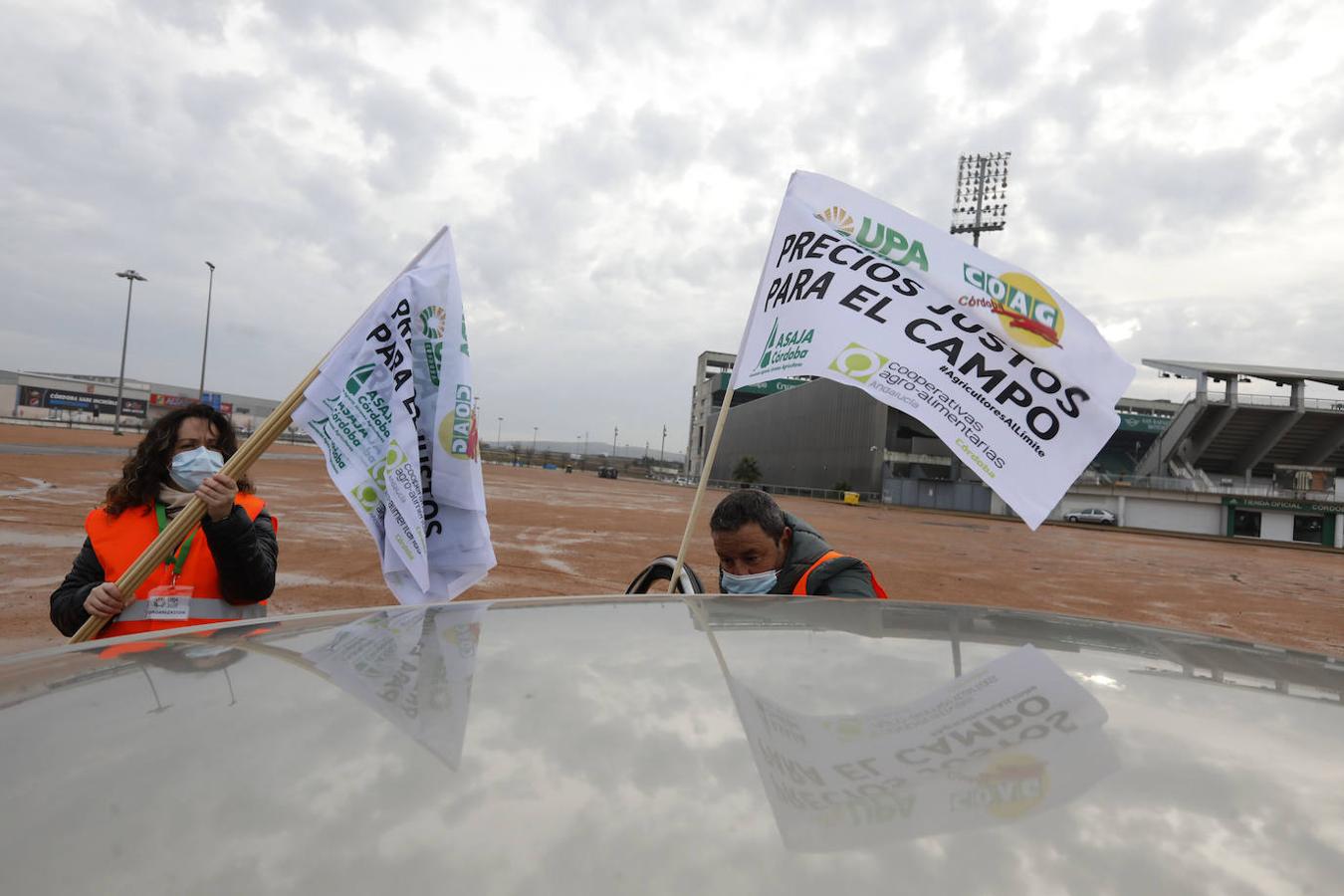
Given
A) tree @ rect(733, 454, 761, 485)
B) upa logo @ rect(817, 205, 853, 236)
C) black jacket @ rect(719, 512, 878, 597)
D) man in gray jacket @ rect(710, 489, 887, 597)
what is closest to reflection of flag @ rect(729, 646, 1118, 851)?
black jacket @ rect(719, 512, 878, 597)

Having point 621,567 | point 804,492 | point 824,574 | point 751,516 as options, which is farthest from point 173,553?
point 804,492

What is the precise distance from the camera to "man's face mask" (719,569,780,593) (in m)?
3.21

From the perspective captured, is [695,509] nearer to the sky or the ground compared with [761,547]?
nearer to the sky

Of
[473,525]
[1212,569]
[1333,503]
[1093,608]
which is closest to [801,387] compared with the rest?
[1333,503]

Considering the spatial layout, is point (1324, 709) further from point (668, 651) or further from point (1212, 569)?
point (1212, 569)

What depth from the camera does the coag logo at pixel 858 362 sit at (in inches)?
129

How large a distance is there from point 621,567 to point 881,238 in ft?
26.2

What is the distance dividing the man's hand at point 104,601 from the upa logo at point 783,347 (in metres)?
2.60

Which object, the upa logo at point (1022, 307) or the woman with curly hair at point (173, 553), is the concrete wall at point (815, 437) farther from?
the woman with curly hair at point (173, 553)

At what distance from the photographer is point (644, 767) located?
0.94 m

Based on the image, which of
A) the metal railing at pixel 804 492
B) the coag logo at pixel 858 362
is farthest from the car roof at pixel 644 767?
the metal railing at pixel 804 492

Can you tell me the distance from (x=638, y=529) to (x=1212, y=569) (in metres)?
14.1

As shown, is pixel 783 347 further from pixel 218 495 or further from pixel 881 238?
pixel 218 495

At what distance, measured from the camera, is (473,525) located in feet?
10.7
